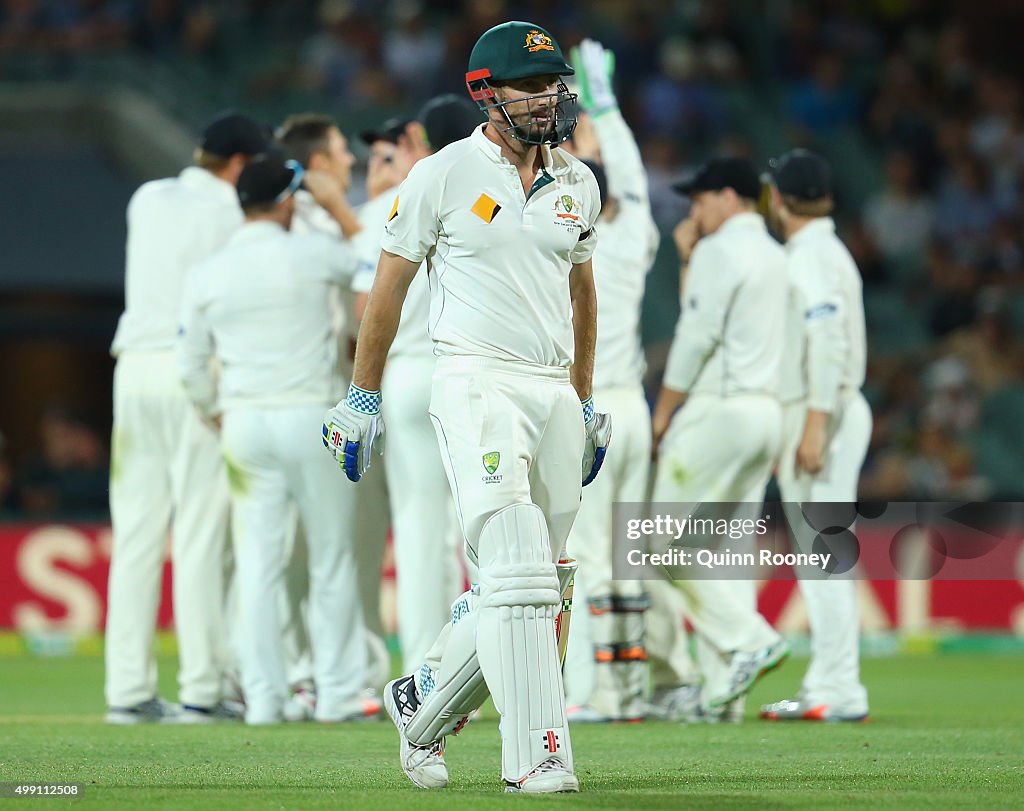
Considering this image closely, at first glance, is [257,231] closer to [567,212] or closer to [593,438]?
[593,438]

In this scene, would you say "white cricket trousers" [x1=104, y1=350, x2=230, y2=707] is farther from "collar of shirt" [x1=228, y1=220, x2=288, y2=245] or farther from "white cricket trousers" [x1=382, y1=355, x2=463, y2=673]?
"white cricket trousers" [x1=382, y1=355, x2=463, y2=673]

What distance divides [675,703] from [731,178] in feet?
8.30

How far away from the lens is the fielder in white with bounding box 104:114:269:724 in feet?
27.7

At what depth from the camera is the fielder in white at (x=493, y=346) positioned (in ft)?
17.6

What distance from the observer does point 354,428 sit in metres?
5.56

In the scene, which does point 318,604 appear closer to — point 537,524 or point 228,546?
point 228,546

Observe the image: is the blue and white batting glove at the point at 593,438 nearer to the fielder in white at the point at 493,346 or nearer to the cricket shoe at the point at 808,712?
the fielder in white at the point at 493,346

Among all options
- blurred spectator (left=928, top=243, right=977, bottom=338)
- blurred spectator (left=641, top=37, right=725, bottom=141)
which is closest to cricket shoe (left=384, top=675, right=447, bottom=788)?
blurred spectator (left=928, top=243, right=977, bottom=338)

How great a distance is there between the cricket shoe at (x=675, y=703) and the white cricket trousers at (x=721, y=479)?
21 centimetres

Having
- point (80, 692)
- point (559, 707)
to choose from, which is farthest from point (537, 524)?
point (80, 692)

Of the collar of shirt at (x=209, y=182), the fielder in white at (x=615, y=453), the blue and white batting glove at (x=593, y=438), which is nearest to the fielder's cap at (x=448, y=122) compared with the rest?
the fielder in white at (x=615, y=453)

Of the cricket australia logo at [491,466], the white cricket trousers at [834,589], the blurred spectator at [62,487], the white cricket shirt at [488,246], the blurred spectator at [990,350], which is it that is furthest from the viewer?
the blurred spectator at [990,350]

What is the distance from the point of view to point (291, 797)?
17.2 ft

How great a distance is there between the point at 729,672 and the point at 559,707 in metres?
3.13
